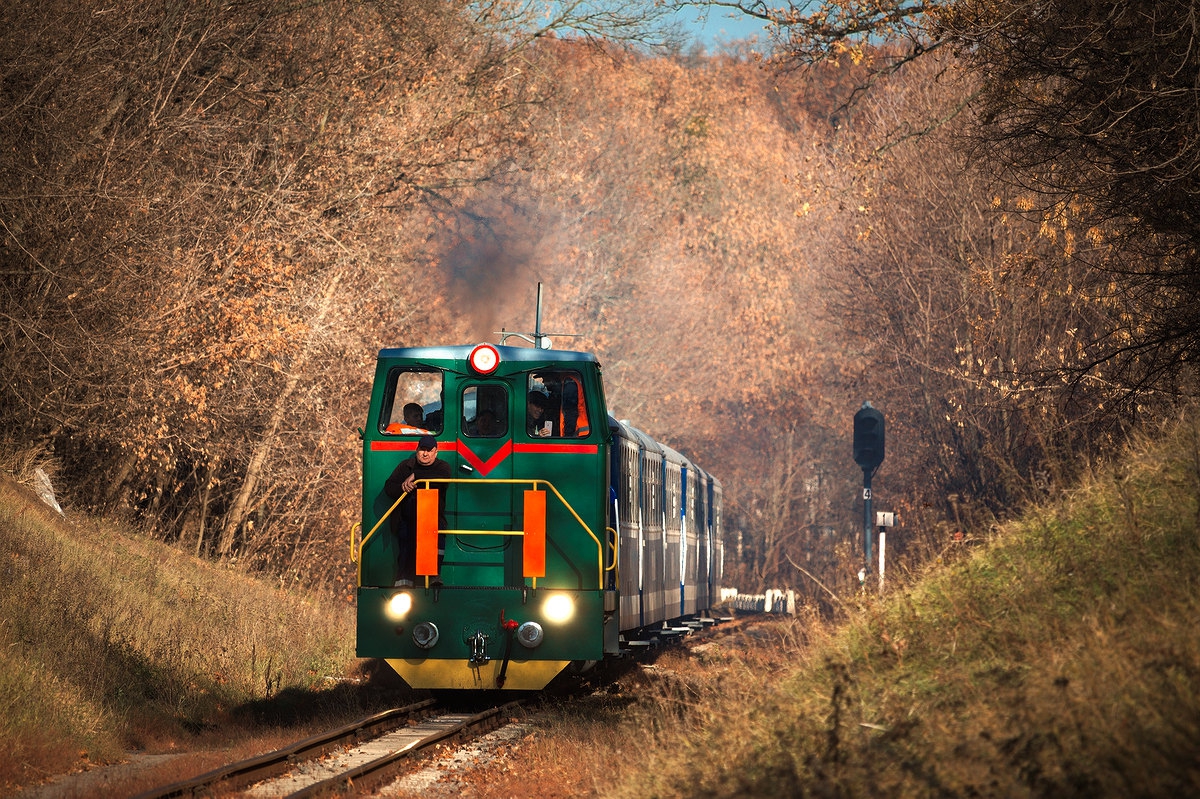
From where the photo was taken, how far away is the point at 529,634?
12.0 m

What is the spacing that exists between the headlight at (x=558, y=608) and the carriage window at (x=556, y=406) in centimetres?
156

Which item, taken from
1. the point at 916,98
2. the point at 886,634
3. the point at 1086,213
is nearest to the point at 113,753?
the point at 886,634

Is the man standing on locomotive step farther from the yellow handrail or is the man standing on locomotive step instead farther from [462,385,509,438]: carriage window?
[462,385,509,438]: carriage window

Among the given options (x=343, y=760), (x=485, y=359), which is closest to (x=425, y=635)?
(x=343, y=760)

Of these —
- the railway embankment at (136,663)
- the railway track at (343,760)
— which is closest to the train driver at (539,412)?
the railway track at (343,760)

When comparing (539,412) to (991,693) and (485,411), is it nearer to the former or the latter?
(485,411)

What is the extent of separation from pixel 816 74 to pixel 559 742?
49.8 meters

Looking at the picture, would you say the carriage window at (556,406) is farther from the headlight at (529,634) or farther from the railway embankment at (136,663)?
the railway embankment at (136,663)

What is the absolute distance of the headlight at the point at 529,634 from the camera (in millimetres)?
11984

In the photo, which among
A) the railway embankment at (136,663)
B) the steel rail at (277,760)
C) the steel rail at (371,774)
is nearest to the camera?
the steel rail at (277,760)

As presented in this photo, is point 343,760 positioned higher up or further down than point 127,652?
further down

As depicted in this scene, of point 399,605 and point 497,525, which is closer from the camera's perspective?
point 399,605

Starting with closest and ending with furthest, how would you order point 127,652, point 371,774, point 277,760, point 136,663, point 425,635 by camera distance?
point 371,774
point 277,760
point 425,635
point 136,663
point 127,652

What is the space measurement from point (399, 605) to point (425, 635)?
36cm
